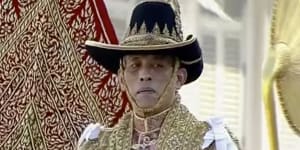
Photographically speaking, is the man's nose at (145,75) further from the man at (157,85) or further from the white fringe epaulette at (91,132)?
the white fringe epaulette at (91,132)

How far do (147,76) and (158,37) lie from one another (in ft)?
0.21

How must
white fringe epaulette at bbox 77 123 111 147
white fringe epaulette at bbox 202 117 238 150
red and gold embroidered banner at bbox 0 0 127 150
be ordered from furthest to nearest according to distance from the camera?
red and gold embroidered banner at bbox 0 0 127 150 < white fringe epaulette at bbox 77 123 111 147 < white fringe epaulette at bbox 202 117 238 150

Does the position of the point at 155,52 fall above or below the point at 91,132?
above

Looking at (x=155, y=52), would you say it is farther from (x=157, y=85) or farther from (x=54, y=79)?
(x=54, y=79)

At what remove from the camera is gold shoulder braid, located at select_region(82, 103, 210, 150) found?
4.28 ft

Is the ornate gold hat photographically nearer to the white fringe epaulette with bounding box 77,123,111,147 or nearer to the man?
the man

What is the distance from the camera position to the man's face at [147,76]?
133 centimetres

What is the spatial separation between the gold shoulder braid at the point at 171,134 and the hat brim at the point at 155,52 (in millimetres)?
73

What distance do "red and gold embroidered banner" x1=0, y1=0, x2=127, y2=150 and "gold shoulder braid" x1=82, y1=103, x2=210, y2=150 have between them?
6.8 inches

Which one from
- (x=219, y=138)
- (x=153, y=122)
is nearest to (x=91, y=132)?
(x=153, y=122)

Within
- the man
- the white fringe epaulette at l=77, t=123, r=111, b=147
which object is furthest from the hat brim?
the white fringe epaulette at l=77, t=123, r=111, b=147

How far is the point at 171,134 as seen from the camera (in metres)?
1.32

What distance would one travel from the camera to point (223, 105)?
2.11 metres

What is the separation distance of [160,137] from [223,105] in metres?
0.81
